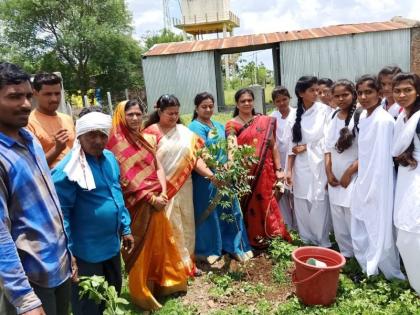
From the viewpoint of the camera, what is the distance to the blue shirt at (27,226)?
65.4 inches

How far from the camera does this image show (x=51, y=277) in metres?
1.98

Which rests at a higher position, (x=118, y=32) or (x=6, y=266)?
(x=118, y=32)

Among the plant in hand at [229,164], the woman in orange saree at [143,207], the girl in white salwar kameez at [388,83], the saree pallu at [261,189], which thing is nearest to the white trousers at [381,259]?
the saree pallu at [261,189]

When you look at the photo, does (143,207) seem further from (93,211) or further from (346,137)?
(346,137)

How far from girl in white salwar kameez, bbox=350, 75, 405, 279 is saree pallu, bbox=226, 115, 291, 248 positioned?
1.09 m

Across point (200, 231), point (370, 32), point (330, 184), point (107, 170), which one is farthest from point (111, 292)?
point (370, 32)

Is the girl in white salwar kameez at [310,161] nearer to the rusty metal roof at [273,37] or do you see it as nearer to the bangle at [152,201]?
the bangle at [152,201]

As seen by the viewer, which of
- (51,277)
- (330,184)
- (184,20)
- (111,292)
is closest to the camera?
(51,277)

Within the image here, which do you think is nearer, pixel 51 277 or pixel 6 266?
pixel 6 266

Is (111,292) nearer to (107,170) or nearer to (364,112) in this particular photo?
(107,170)

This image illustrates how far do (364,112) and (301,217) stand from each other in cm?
158

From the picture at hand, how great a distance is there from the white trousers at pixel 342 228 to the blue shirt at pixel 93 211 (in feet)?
8.26

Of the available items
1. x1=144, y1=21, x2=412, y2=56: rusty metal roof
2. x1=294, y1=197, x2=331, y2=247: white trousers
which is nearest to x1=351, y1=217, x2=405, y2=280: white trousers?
x1=294, y1=197, x2=331, y2=247: white trousers

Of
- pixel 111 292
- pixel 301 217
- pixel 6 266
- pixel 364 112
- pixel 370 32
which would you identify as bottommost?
pixel 301 217
